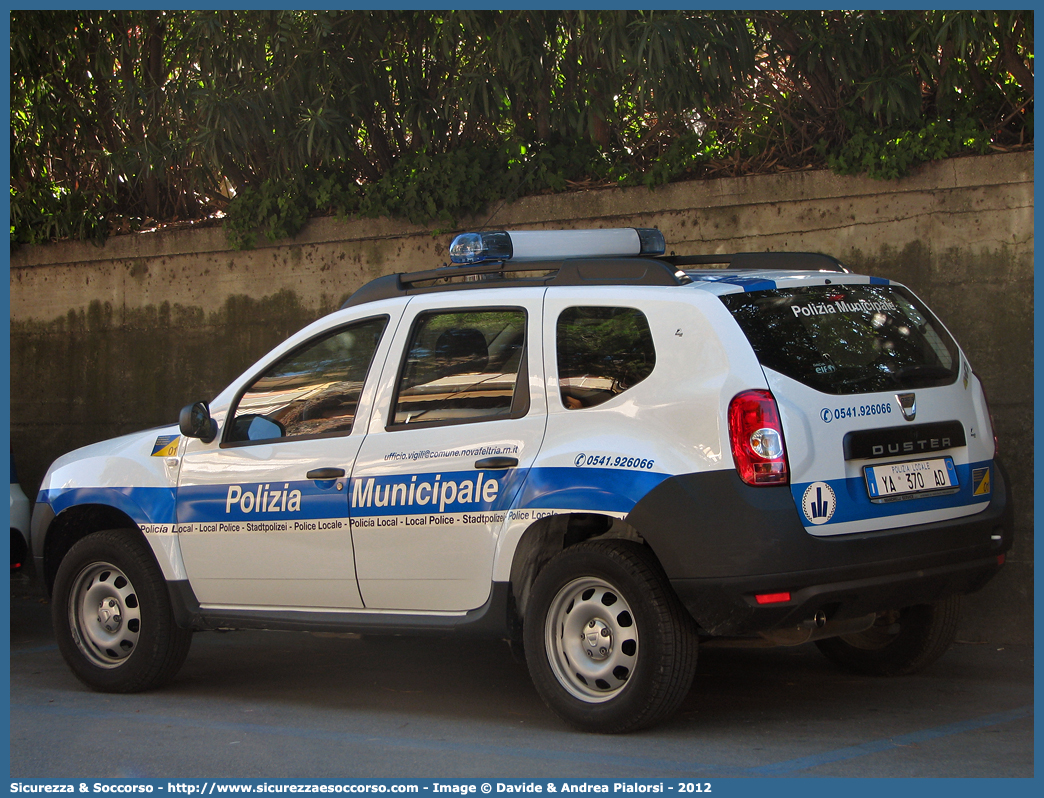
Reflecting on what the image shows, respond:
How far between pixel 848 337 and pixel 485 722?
229 centimetres

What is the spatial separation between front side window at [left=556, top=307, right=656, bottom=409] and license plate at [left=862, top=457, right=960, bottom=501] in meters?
0.98

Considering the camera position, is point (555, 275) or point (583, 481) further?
point (555, 275)

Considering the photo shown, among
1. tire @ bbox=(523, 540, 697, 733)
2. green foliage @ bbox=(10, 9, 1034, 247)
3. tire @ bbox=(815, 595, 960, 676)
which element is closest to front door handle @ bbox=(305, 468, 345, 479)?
tire @ bbox=(523, 540, 697, 733)

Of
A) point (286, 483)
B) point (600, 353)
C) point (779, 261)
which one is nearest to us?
point (600, 353)

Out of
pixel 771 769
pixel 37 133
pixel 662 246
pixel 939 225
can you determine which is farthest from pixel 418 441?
pixel 37 133

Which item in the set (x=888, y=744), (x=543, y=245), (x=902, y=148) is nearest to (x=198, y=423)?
(x=543, y=245)

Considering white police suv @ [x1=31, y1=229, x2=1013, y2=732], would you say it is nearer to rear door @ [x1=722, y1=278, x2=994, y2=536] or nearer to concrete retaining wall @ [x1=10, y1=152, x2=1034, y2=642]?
rear door @ [x1=722, y1=278, x2=994, y2=536]

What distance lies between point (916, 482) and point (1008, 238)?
8.77 feet

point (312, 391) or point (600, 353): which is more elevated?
point (600, 353)

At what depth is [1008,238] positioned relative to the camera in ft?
22.2

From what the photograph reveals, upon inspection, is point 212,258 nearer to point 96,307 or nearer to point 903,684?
point 96,307

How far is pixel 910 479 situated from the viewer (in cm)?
471

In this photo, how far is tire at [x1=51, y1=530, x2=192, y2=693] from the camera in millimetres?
5918

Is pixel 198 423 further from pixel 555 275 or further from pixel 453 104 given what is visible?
pixel 453 104
